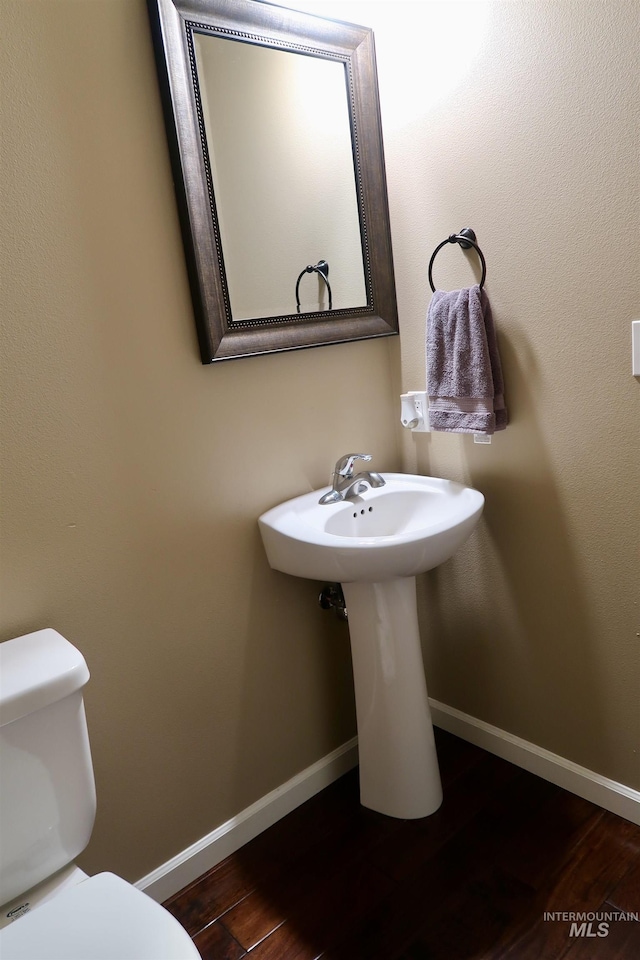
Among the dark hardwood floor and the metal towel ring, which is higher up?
the metal towel ring

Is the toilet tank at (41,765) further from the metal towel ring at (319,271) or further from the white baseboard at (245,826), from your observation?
the metal towel ring at (319,271)

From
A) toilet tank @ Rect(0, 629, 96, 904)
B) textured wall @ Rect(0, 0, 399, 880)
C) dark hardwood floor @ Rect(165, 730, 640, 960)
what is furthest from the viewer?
dark hardwood floor @ Rect(165, 730, 640, 960)

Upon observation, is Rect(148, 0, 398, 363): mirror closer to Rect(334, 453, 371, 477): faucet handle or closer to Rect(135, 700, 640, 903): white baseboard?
Rect(334, 453, 371, 477): faucet handle

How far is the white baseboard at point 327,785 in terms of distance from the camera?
153 cm

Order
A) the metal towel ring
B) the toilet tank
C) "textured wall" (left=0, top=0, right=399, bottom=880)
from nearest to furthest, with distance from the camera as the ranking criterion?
Result: the toilet tank → "textured wall" (left=0, top=0, right=399, bottom=880) → the metal towel ring

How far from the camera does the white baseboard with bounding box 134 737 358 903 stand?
1.50 metres

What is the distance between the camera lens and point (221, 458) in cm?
151

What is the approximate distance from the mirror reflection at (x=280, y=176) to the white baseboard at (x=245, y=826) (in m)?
1.21

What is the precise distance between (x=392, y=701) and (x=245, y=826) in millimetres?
485

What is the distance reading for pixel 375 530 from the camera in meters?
1.69

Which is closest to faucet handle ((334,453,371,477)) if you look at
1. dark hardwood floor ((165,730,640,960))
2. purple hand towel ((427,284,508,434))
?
purple hand towel ((427,284,508,434))

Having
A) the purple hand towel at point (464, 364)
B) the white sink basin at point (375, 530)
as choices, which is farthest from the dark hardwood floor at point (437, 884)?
the purple hand towel at point (464, 364)

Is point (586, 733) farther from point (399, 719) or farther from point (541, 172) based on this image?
point (541, 172)

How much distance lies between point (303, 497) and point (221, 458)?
9.7 inches
